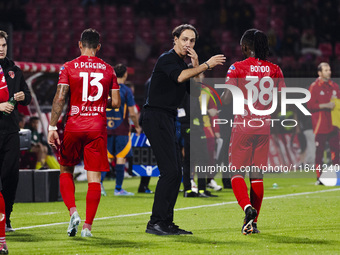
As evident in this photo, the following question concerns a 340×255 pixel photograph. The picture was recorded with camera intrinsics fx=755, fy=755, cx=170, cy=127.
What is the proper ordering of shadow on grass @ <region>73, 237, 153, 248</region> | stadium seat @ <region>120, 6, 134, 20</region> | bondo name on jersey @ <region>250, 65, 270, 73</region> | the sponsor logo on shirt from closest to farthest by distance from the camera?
1. shadow on grass @ <region>73, 237, 153, 248</region>
2. bondo name on jersey @ <region>250, 65, 270, 73</region>
3. the sponsor logo on shirt
4. stadium seat @ <region>120, 6, 134, 20</region>

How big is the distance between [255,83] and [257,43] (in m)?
0.39

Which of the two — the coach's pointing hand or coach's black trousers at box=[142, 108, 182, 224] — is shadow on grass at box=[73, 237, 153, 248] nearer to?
coach's black trousers at box=[142, 108, 182, 224]

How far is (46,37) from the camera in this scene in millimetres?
26656

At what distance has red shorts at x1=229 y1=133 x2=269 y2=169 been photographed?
739 cm

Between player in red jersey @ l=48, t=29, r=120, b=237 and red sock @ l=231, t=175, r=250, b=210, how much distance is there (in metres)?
1.29

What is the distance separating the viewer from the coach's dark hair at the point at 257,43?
7.37 metres

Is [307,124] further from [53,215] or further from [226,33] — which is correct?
[53,215]

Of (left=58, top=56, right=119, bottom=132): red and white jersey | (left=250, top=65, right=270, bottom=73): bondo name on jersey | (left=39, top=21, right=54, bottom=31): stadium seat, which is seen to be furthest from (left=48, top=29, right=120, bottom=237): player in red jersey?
(left=39, top=21, right=54, bottom=31): stadium seat

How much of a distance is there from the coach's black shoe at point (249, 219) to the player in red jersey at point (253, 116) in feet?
0.40

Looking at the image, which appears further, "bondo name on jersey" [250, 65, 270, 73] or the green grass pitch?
"bondo name on jersey" [250, 65, 270, 73]

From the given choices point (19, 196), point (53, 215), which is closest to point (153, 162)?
point (19, 196)

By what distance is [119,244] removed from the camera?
6.70 metres

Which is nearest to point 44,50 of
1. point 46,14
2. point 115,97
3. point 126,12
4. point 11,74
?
point 46,14

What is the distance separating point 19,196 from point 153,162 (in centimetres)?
281
